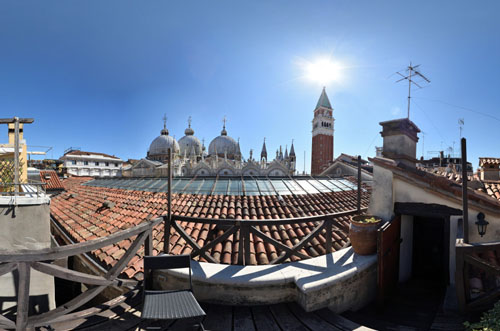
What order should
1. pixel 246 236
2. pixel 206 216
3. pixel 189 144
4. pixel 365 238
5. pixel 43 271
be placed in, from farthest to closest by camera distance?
pixel 189 144 < pixel 206 216 < pixel 365 238 < pixel 246 236 < pixel 43 271

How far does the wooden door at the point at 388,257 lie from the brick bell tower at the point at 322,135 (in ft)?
183

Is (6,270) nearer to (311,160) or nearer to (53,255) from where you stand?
(53,255)

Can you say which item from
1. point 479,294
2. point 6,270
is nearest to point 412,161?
point 479,294

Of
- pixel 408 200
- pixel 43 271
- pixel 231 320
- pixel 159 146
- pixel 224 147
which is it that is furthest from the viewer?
pixel 159 146

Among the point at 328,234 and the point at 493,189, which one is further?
the point at 493,189

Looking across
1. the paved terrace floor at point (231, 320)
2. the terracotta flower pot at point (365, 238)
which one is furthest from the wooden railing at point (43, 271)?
the terracotta flower pot at point (365, 238)

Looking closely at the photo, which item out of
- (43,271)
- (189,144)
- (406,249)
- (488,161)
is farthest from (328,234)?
(189,144)

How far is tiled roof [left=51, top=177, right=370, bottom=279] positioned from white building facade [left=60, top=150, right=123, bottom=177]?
5785 cm

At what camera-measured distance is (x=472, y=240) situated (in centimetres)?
377

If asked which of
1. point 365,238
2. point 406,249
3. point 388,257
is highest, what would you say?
point 365,238

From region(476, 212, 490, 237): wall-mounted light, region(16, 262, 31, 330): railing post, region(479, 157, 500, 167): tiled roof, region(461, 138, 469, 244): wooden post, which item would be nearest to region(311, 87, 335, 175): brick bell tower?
region(479, 157, 500, 167): tiled roof

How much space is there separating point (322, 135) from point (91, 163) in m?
64.8

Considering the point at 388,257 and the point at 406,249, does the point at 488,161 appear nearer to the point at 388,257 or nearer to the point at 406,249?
the point at 406,249

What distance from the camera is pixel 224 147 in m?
59.3
